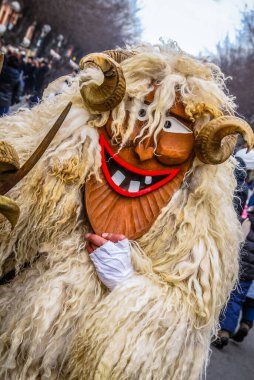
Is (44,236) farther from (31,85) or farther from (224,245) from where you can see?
(31,85)

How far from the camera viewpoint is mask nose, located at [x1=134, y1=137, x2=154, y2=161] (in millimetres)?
2211

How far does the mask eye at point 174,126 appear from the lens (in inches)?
88.8

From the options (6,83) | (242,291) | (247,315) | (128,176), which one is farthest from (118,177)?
(6,83)

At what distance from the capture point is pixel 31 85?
20.4 meters

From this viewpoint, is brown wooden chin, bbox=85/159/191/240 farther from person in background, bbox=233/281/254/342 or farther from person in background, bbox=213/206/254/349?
person in background, bbox=233/281/254/342

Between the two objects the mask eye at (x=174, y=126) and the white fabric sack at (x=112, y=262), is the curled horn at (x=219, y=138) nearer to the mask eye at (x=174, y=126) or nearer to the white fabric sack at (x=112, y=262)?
the mask eye at (x=174, y=126)

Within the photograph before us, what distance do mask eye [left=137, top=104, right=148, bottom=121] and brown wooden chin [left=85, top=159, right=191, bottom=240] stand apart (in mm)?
277

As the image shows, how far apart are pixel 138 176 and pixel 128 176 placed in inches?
1.8

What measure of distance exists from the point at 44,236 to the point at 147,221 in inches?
18.3

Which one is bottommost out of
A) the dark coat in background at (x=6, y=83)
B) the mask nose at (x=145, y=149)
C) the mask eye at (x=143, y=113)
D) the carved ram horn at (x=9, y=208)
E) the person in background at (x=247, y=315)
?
the person in background at (x=247, y=315)

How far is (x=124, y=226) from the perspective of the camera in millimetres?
2232

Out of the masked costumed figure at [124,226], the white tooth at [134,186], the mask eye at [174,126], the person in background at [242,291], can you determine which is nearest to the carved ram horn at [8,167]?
the masked costumed figure at [124,226]

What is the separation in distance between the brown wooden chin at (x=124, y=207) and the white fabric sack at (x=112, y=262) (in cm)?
9

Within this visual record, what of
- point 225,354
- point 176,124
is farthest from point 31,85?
point 176,124
